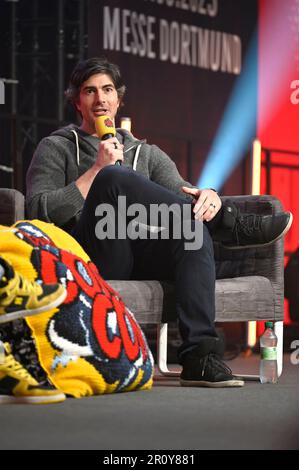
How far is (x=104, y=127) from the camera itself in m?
3.28

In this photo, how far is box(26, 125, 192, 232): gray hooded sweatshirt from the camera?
3.14 meters

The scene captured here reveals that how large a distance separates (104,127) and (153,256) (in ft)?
1.51

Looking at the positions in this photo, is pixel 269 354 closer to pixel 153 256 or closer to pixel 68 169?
pixel 153 256

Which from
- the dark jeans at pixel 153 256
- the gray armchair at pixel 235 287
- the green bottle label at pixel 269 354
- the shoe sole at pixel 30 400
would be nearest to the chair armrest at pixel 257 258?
the gray armchair at pixel 235 287

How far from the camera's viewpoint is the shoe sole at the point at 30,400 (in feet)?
7.98

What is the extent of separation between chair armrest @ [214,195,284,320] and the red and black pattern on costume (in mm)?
652

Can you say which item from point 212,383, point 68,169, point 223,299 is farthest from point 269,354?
point 68,169

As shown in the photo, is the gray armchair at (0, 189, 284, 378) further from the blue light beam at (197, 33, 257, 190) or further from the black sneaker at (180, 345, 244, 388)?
the blue light beam at (197, 33, 257, 190)

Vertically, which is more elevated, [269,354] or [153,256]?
[153,256]

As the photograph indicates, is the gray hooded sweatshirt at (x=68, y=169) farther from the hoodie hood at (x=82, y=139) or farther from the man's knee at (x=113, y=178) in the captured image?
the man's knee at (x=113, y=178)

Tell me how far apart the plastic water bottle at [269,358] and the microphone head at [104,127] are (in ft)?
2.40

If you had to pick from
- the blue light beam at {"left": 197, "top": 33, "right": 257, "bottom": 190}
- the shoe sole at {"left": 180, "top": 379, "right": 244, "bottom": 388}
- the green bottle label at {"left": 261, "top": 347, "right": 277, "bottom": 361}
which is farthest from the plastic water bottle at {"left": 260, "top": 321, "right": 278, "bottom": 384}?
the blue light beam at {"left": 197, "top": 33, "right": 257, "bottom": 190}

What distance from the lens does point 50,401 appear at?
2.44m
